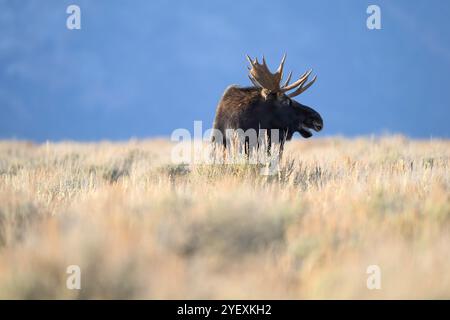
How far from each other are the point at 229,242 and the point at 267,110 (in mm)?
4806

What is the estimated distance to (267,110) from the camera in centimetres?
983

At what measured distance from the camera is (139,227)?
5453 mm

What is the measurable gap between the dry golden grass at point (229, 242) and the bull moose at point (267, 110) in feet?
7.99

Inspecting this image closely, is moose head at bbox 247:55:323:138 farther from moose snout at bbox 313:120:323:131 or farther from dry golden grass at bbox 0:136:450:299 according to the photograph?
dry golden grass at bbox 0:136:450:299

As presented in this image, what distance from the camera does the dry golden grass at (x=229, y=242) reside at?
4.45 metres

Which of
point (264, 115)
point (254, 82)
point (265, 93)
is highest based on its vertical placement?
point (254, 82)

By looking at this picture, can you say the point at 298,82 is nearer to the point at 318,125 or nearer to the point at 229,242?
the point at 318,125

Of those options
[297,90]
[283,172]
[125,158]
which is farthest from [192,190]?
[125,158]

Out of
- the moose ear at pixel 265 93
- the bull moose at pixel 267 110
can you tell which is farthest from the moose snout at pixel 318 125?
the moose ear at pixel 265 93

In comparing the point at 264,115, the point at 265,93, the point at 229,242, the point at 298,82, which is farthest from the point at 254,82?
the point at 229,242

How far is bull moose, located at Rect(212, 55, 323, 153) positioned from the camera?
32.0 ft

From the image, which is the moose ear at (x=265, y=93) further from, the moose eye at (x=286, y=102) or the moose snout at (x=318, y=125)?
the moose snout at (x=318, y=125)
